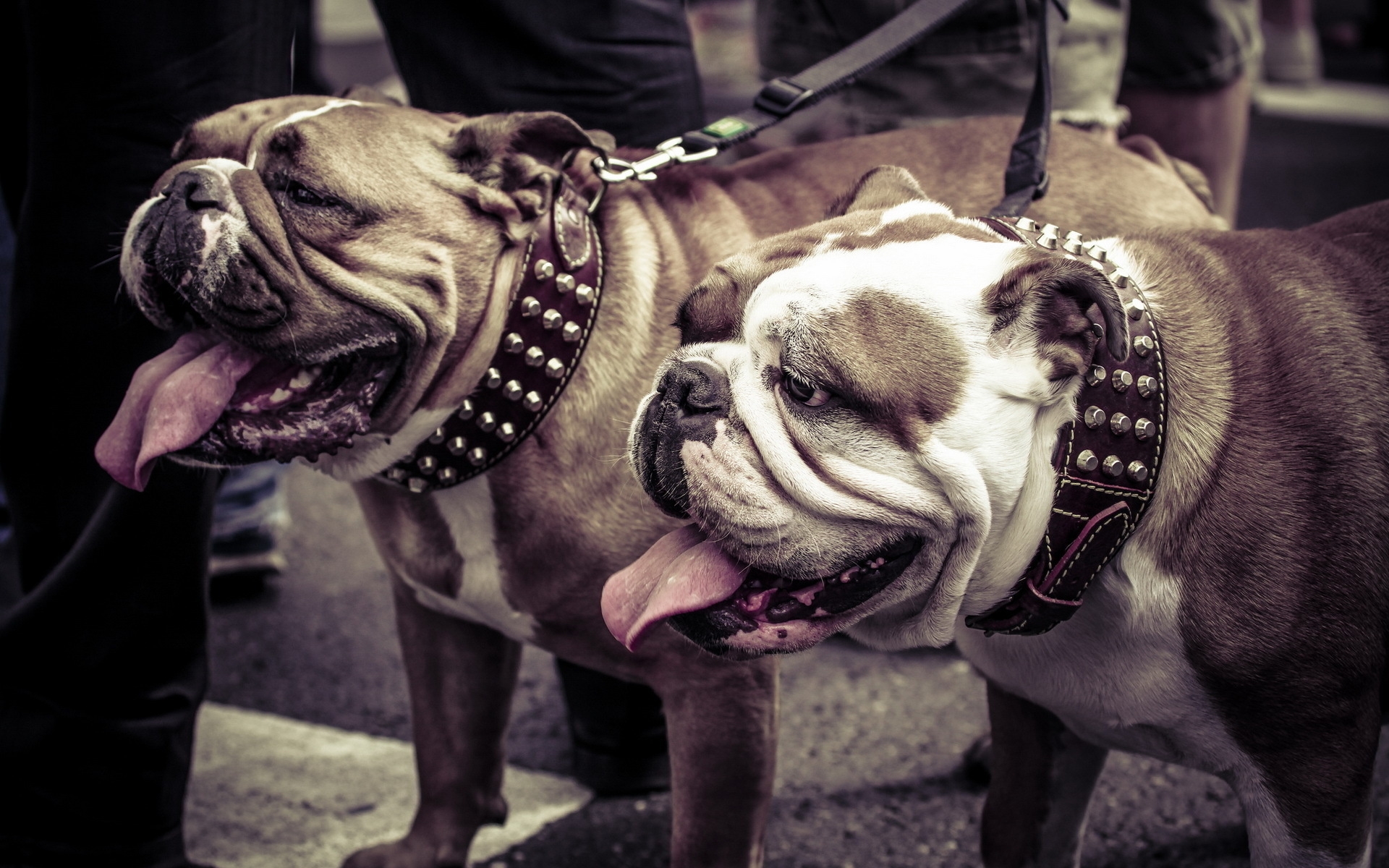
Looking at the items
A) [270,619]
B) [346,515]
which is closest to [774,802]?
[270,619]

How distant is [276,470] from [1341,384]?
3237 mm

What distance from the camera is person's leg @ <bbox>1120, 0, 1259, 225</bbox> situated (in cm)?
373

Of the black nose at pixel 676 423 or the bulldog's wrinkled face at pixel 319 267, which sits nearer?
the black nose at pixel 676 423

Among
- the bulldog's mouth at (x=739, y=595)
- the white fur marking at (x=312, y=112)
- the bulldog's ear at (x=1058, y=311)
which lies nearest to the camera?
the bulldog's ear at (x=1058, y=311)

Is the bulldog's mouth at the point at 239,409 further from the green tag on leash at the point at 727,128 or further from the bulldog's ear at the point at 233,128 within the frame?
the green tag on leash at the point at 727,128

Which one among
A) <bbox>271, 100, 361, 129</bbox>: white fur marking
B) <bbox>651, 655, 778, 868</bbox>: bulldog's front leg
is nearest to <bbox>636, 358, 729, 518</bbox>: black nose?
<bbox>651, 655, 778, 868</bbox>: bulldog's front leg

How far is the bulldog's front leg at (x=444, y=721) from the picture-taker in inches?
104

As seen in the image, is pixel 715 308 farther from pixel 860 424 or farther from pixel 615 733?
pixel 615 733

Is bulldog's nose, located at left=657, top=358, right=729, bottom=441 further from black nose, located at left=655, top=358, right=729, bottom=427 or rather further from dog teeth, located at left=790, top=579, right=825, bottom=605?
dog teeth, located at left=790, top=579, right=825, bottom=605

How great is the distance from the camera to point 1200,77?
12.4 ft

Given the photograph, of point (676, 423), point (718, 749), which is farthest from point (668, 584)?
point (718, 749)

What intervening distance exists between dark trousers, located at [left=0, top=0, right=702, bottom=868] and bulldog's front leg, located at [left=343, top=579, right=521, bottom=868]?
46 centimetres

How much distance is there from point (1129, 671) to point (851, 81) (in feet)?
4.04

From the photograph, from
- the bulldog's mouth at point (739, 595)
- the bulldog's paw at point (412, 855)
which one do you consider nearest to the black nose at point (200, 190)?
the bulldog's mouth at point (739, 595)
